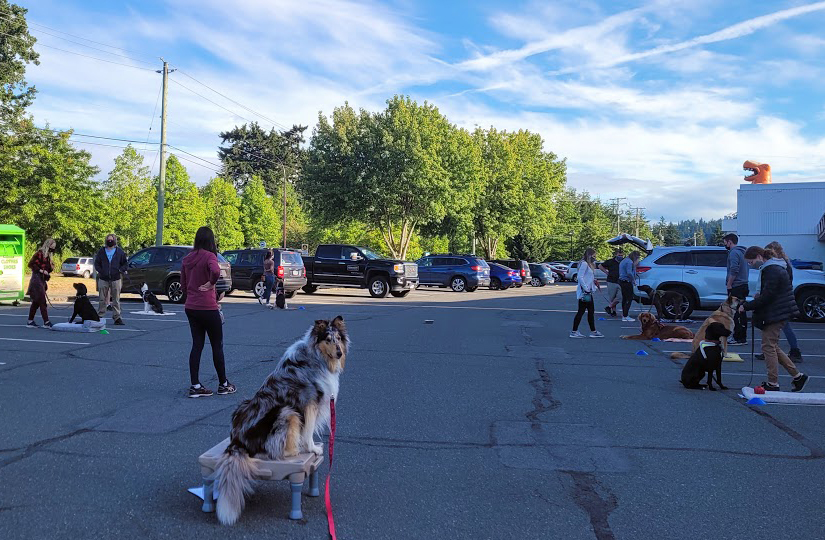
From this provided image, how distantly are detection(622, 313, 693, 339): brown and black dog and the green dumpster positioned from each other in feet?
54.5

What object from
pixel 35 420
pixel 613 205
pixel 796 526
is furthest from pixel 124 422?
pixel 613 205

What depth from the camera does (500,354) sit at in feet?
38.1

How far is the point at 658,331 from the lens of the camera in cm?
1409

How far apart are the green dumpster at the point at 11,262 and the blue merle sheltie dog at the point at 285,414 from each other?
695 inches

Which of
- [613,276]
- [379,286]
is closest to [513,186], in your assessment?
[379,286]

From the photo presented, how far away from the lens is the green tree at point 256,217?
68.1m

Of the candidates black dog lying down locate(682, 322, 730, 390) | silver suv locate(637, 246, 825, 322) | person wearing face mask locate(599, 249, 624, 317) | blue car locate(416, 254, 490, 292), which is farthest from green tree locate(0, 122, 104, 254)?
black dog lying down locate(682, 322, 730, 390)

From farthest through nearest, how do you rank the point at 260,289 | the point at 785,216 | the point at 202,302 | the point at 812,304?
the point at 785,216, the point at 260,289, the point at 812,304, the point at 202,302

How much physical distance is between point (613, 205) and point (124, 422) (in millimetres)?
124385

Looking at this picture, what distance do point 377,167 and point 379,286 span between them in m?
16.0

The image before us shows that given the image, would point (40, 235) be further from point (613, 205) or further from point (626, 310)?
point (613, 205)

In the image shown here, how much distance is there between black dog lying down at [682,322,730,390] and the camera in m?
8.52

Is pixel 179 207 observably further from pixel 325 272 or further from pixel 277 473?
pixel 277 473

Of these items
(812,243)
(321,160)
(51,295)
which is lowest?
(51,295)
